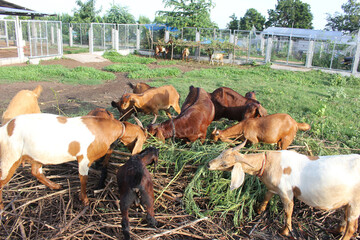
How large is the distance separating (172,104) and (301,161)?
14.0ft

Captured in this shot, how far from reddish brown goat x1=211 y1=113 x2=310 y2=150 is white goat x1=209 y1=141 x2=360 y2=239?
1106 mm

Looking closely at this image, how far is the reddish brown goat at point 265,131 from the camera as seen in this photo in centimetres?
Result: 500

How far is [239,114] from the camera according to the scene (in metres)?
6.32

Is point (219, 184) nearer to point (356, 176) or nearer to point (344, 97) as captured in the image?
point (356, 176)

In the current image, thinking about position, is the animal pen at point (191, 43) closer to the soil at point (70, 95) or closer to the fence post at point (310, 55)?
the fence post at point (310, 55)

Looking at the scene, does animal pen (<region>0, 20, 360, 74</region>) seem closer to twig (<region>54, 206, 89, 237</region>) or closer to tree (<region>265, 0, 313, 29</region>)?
twig (<region>54, 206, 89, 237</region>)

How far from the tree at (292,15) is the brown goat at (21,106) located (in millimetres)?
47519

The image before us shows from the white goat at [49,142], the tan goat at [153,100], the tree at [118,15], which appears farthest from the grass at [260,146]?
the tree at [118,15]

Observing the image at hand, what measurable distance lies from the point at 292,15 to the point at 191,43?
97.3ft

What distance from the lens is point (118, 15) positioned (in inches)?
1513

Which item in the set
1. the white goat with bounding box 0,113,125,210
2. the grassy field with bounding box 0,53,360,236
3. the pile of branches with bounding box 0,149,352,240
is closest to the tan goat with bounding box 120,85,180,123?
the grassy field with bounding box 0,53,360,236

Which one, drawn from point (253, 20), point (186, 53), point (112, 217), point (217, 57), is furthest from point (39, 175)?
point (253, 20)

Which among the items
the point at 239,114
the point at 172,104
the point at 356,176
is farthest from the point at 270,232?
the point at 172,104

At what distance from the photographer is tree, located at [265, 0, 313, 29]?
4631 centimetres
